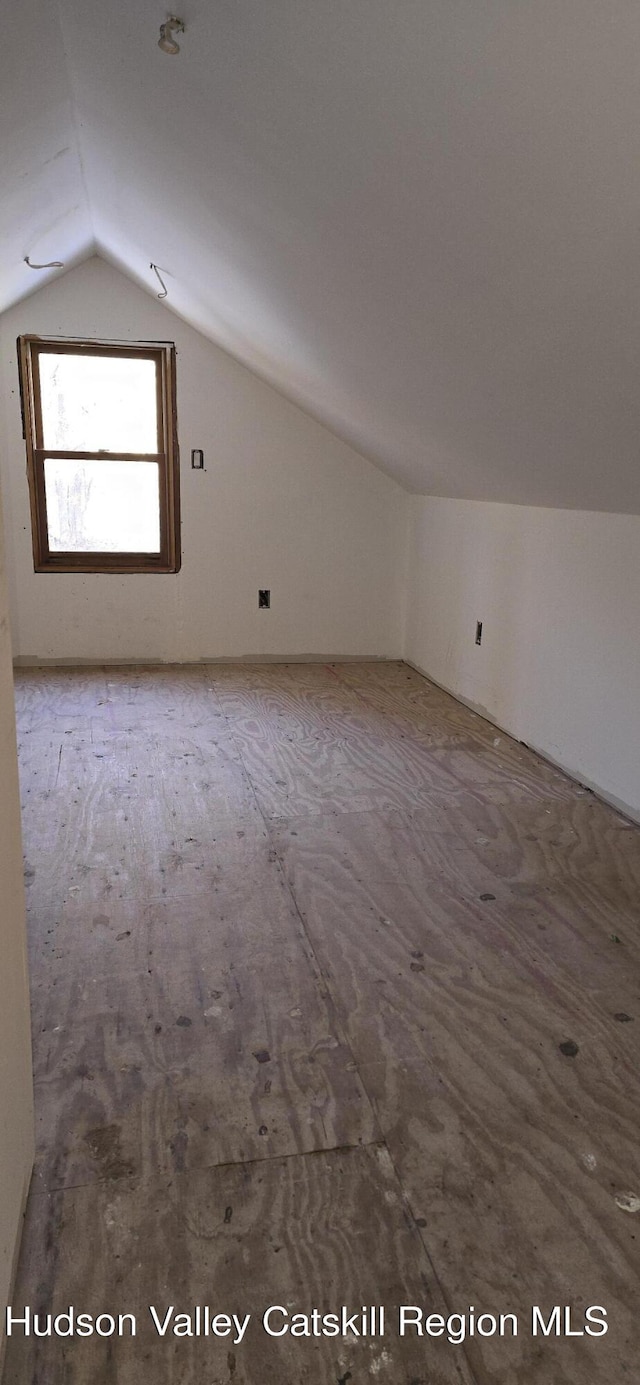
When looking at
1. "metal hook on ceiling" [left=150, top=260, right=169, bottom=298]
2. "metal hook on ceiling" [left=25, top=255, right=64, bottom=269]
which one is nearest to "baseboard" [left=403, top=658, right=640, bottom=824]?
"metal hook on ceiling" [left=150, top=260, right=169, bottom=298]

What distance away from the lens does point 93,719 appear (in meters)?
3.79

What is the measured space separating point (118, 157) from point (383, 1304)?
9.77 feet

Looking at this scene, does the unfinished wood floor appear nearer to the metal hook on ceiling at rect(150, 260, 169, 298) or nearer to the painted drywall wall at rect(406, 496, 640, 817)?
the painted drywall wall at rect(406, 496, 640, 817)

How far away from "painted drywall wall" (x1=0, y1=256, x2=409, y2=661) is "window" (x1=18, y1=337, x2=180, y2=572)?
7 cm

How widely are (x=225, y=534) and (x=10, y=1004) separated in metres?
3.90

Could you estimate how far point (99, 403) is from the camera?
460 cm

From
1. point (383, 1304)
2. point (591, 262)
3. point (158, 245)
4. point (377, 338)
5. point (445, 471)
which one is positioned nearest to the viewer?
point (383, 1304)

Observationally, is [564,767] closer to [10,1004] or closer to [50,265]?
[10,1004]

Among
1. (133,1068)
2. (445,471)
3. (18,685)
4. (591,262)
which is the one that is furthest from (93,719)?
(591,262)

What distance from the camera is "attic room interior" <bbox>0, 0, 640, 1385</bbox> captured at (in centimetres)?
116

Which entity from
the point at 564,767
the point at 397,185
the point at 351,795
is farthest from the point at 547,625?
the point at 397,185

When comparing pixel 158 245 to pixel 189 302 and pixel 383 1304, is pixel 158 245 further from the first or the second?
pixel 383 1304

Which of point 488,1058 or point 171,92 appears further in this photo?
point 171,92

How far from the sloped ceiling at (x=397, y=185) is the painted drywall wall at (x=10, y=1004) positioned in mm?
954
